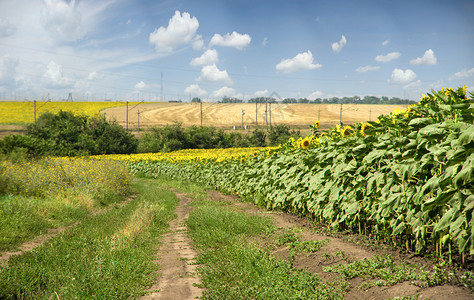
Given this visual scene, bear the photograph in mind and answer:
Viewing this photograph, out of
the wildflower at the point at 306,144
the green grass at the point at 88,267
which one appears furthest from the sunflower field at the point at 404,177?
the green grass at the point at 88,267

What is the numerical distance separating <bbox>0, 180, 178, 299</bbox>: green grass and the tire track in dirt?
172 mm

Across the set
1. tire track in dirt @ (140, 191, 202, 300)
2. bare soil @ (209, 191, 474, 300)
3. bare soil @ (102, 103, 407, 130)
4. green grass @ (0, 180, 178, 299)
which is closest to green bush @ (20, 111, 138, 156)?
bare soil @ (102, 103, 407, 130)

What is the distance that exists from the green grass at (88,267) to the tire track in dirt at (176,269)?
0.17 metres

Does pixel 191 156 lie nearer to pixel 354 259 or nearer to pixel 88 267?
pixel 88 267

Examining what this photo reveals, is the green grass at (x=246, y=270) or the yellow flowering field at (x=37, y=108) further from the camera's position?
the yellow flowering field at (x=37, y=108)

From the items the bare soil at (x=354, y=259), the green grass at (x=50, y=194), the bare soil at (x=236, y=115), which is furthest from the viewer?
the bare soil at (x=236, y=115)

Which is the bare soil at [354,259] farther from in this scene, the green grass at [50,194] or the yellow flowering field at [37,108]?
the yellow flowering field at [37,108]

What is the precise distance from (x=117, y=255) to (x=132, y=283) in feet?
4.54

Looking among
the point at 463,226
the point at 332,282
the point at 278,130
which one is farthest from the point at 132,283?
the point at 278,130

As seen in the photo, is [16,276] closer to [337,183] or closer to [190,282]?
[190,282]

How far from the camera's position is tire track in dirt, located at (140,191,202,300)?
15.8 ft

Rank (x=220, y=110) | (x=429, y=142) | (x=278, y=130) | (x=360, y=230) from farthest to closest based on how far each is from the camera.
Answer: (x=220, y=110) → (x=278, y=130) → (x=360, y=230) → (x=429, y=142)

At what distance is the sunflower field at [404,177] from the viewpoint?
360cm

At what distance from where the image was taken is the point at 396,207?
4.61 metres
